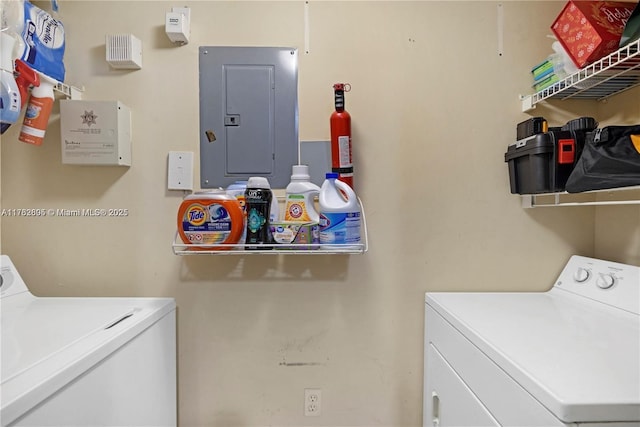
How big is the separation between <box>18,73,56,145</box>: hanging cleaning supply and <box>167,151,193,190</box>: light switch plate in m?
0.48

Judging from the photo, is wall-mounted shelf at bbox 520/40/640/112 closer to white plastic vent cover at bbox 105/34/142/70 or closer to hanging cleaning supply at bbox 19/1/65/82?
white plastic vent cover at bbox 105/34/142/70

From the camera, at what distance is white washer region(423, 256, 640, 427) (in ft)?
2.50

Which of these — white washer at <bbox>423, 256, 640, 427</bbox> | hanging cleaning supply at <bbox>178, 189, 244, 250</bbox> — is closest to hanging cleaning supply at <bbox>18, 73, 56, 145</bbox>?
hanging cleaning supply at <bbox>178, 189, 244, 250</bbox>

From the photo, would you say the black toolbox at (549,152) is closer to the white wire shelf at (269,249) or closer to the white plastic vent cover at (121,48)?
the white wire shelf at (269,249)

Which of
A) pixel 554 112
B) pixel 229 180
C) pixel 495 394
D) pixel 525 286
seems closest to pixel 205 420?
pixel 229 180

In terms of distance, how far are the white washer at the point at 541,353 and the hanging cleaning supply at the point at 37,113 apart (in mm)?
1735

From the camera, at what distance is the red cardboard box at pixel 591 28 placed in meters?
1.22

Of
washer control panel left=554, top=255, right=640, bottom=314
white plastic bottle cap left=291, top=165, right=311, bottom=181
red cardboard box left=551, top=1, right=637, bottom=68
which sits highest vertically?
red cardboard box left=551, top=1, right=637, bottom=68

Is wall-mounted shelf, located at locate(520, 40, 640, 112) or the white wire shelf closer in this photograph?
wall-mounted shelf, located at locate(520, 40, 640, 112)

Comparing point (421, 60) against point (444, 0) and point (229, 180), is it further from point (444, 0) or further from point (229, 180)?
point (229, 180)

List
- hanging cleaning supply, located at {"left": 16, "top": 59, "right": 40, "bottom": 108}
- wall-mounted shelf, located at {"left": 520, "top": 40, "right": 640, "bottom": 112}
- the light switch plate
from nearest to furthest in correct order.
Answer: wall-mounted shelf, located at {"left": 520, "top": 40, "right": 640, "bottom": 112}
hanging cleaning supply, located at {"left": 16, "top": 59, "right": 40, "bottom": 108}
the light switch plate

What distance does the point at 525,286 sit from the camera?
166cm

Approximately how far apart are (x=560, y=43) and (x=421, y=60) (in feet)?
1.72

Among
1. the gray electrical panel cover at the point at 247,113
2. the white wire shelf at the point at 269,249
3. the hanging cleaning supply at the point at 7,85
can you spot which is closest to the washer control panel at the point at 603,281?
the white wire shelf at the point at 269,249
